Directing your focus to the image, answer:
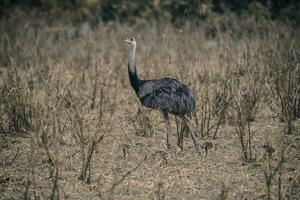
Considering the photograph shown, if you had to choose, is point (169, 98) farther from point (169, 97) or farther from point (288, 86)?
point (288, 86)

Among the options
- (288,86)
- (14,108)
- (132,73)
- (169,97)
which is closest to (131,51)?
(132,73)

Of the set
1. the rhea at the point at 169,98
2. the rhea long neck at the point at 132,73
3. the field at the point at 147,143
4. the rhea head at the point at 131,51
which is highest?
the rhea head at the point at 131,51

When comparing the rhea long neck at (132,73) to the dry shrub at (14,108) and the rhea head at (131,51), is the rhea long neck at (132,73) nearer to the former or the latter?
the rhea head at (131,51)

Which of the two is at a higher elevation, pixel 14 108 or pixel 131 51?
pixel 131 51

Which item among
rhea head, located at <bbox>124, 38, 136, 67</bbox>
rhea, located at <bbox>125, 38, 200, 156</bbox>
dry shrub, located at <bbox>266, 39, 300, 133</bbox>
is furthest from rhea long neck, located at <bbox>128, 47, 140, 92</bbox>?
dry shrub, located at <bbox>266, 39, 300, 133</bbox>

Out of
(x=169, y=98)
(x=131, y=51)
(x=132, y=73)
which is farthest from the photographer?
(x=131, y=51)

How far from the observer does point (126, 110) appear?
888 cm

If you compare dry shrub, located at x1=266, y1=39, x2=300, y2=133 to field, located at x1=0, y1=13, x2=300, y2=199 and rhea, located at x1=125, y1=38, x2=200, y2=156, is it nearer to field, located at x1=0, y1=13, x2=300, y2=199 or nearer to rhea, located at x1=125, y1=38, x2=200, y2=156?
field, located at x1=0, y1=13, x2=300, y2=199

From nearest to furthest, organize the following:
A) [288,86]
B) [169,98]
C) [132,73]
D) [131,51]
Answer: [169,98]
[288,86]
[132,73]
[131,51]

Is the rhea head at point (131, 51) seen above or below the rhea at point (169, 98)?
above

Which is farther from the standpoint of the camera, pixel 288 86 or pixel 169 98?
pixel 288 86

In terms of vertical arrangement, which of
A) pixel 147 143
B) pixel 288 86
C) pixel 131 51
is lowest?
pixel 147 143

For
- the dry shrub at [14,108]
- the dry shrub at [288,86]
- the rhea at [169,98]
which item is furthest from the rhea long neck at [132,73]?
the dry shrub at [288,86]

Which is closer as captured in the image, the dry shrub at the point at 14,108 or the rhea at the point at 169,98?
the rhea at the point at 169,98
